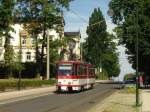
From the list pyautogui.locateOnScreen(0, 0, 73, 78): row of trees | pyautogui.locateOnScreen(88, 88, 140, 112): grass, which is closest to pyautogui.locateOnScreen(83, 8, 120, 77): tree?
pyautogui.locateOnScreen(0, 0, 73, 78): row of trees

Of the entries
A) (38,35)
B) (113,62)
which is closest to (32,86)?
(38,35)

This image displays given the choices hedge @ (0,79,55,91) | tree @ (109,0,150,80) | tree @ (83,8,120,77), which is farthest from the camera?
tree @ (83,8,120,77)

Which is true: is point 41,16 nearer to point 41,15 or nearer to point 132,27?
point 41,15

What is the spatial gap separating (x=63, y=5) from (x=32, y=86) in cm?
2464

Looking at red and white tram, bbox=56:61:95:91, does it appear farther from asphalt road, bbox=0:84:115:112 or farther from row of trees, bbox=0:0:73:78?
row of trees, bbox=0:0:73:78

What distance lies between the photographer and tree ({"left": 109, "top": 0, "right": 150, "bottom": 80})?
65.3m

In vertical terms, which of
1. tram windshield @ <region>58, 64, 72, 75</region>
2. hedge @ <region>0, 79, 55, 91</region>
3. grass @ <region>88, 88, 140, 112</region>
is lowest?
grass @ <region>88, 88, 140, 112</region>

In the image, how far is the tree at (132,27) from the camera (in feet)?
214

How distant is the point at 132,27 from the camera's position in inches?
2625

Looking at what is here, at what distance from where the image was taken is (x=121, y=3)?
76.6 metres

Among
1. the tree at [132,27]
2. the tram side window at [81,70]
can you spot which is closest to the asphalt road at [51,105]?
the tram side window at [81,70]

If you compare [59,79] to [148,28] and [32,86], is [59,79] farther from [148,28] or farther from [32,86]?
[148,28]

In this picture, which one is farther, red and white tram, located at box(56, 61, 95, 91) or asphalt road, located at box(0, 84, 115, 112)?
red and white tram, located at box(56, 61, 95, 91)

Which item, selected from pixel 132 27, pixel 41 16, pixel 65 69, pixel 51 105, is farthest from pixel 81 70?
pixel 41 16
